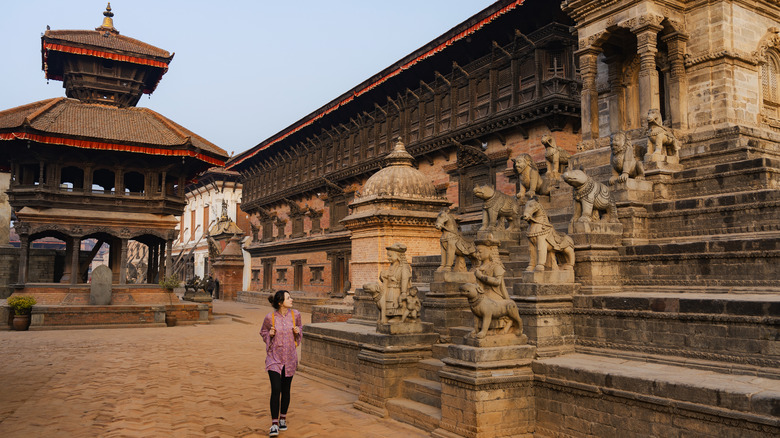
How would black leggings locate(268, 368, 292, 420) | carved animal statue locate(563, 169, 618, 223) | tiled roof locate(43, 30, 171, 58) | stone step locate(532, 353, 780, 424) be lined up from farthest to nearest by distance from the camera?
tiled roof locate(43, 30, 171, 58) < carved animal statue locate(563, 169, 618, 223) < black leggings locate(268, 368, 292, 420) < stone step locate(532, 353, 780, 424)

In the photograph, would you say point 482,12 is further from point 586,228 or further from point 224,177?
point 224,177

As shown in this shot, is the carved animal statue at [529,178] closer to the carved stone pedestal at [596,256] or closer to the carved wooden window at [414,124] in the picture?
the carved stone pedestal at [596,256]

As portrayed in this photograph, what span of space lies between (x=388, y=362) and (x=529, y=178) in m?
4.42

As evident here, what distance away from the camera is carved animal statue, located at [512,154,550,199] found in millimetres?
10491

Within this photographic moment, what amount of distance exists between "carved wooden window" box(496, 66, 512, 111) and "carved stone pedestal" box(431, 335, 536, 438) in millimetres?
14439

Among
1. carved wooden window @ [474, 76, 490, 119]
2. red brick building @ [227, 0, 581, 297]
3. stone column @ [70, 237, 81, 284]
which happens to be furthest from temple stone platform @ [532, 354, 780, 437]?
stone column @ [70, 237, 81, 284]

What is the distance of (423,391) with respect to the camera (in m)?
8.00

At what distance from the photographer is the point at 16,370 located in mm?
11664

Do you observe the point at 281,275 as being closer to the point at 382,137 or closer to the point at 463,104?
the point at 382,137

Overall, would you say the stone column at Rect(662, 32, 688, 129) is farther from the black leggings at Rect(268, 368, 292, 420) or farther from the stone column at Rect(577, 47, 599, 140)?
the black leggings at Rect(268, 368, 292, 420)

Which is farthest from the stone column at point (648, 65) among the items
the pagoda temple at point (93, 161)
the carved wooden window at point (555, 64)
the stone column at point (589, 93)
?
Result: the pagoda temple at point (93, 161)

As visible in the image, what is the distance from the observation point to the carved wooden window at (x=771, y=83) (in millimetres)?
12461

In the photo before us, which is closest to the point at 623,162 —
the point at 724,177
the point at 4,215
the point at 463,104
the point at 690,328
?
the point at 724,177

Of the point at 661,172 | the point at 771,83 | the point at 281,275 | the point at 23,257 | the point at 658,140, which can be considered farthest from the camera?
the point at 281,275
